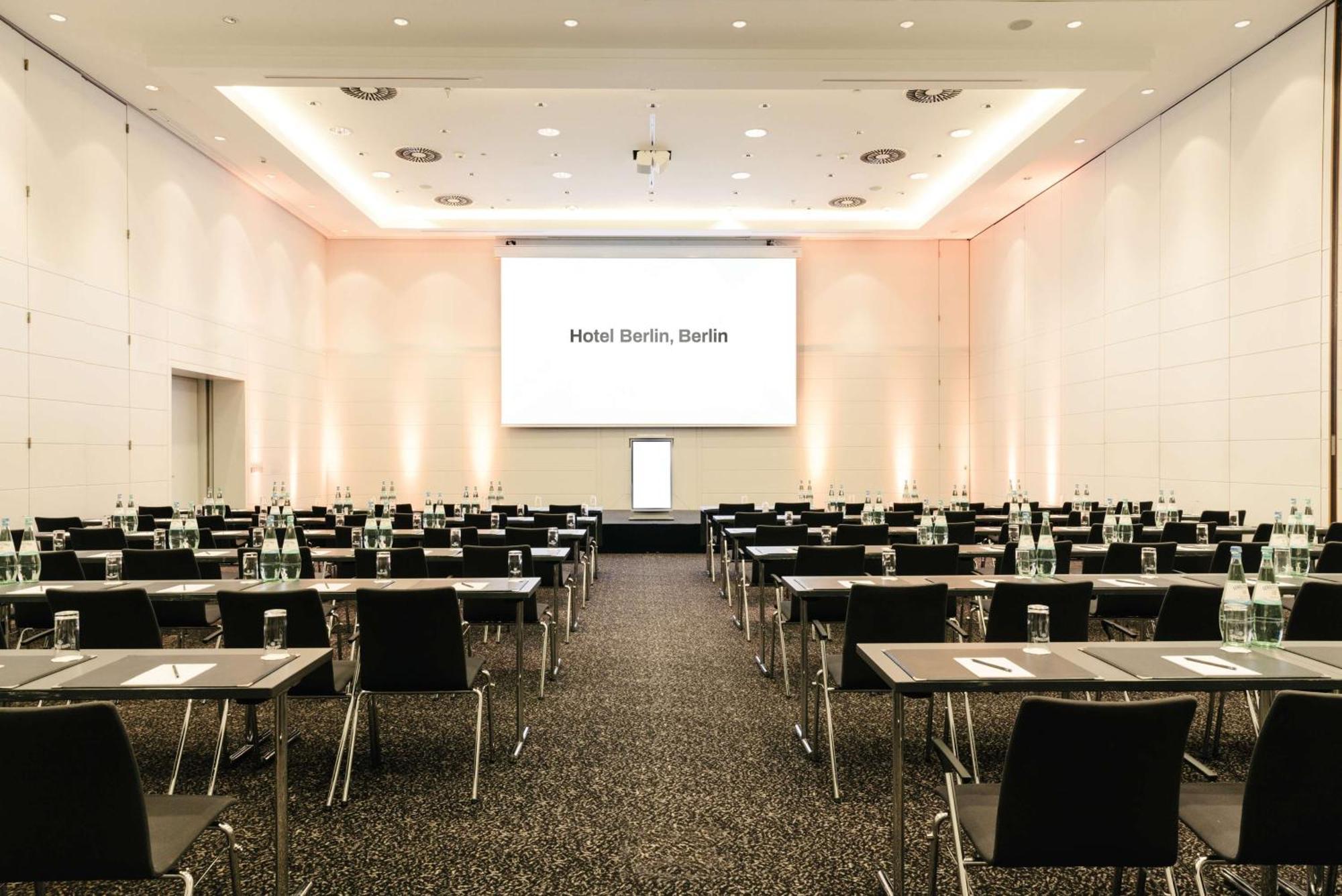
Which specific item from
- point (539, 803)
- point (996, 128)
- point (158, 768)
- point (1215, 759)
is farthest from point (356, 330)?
point (1215, 759)

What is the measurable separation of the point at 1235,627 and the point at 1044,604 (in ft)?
2.73

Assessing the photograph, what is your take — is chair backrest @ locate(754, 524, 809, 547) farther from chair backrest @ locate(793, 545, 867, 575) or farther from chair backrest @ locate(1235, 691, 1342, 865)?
chair backrest @ locate(1235, 691, 1342, 865)

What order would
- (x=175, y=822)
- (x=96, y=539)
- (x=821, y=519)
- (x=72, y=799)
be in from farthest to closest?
(x=821, y=519) → (x=96, y=539) → (x=175, y=822) → (x=72, y=799)

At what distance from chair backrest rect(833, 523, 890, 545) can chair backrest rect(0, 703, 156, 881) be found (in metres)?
4.95

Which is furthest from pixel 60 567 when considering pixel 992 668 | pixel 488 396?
pixel 488 396

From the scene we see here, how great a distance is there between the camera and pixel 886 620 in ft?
11.6

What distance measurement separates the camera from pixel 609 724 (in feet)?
14.3

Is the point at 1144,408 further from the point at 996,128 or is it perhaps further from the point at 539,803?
the point at 539,803

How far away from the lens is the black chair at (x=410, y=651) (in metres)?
3.42

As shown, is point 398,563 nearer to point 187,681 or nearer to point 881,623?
point 187,681

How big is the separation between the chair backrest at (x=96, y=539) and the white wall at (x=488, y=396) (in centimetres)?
879

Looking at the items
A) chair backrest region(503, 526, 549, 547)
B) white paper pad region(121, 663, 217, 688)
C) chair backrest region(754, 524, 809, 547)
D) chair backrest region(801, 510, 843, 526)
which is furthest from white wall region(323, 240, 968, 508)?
white paper pad region(121, 663, 217, 688)

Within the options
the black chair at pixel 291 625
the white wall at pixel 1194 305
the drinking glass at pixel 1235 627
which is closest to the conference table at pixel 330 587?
the black chair at pixel 291 625

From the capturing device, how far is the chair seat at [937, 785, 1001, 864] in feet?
6.49
